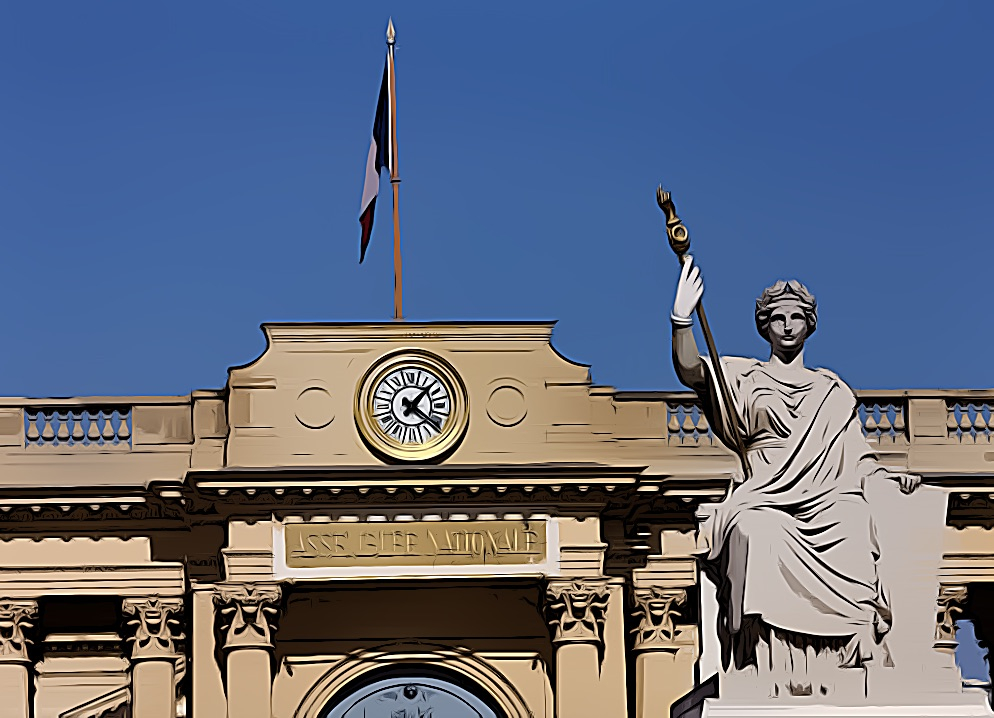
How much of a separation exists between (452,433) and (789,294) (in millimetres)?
23847

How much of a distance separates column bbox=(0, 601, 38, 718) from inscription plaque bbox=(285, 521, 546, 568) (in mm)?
4741

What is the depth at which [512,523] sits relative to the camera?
3672 centimetres

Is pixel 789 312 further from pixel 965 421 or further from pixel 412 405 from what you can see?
pixel 965 421

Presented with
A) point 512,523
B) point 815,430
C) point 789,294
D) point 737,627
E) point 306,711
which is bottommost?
point 737,627

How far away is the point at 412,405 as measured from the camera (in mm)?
37438

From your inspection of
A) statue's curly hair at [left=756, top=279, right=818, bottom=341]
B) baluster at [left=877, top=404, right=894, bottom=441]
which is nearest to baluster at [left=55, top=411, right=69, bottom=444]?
baluster at [left=877, top=404, right=894, bottom=441]

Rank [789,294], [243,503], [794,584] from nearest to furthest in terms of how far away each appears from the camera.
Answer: [794,584]
[789,294]
[243,503]

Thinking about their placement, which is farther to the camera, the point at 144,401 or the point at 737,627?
the point at 144,401

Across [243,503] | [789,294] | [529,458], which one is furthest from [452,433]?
[789,294]

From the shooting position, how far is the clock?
3722 cm

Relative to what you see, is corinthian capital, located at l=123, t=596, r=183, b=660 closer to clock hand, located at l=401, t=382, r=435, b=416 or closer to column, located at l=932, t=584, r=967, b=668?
clock hand, located at l=401, t=382, r=435, b=416

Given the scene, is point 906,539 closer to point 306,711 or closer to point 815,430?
point 815,430

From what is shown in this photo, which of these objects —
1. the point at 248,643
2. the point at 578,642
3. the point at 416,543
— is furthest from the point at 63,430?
the point at 578,642

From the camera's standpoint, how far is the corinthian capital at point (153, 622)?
37469 millimetres
